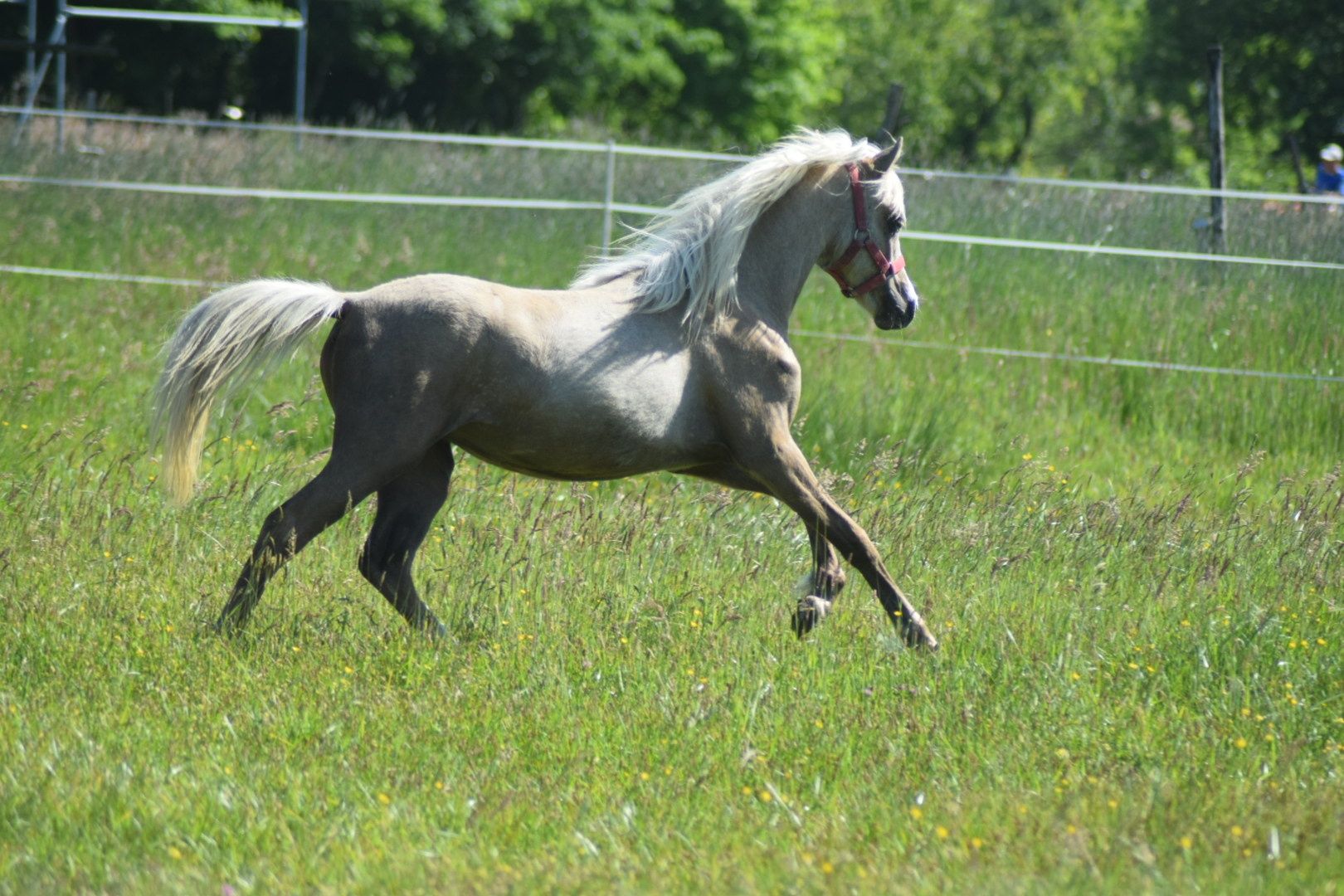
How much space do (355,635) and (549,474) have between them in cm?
86

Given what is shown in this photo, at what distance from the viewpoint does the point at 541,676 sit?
4422mm

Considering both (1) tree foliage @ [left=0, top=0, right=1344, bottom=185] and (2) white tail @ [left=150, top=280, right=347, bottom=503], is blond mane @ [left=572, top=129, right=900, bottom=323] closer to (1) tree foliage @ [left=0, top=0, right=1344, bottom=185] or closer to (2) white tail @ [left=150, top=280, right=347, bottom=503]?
(2) white tail @ [left=150, top=280, right=347, bottom=503]

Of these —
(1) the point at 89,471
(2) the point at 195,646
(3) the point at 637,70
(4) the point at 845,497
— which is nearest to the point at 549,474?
(2) the point at 195,646

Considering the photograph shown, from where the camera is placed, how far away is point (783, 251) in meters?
5.30

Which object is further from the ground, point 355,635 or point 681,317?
point 681,317

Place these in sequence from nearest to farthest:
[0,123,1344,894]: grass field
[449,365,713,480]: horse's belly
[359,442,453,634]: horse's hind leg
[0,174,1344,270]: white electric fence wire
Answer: [0,123,1344,894]: grass field → [449,365,713,480]: horse's belly → [359,442,453,634]: horse's hind leg → [0,174,1344,270]: white electric fence wire

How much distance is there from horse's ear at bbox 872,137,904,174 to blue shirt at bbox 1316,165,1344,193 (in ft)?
41.8

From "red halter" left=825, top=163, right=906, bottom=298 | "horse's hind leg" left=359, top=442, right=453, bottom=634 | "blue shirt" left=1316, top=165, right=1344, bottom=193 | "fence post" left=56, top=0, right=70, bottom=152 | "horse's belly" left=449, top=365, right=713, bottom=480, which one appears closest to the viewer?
"horse's belly" left=449, top=365, right=713, bottom=480

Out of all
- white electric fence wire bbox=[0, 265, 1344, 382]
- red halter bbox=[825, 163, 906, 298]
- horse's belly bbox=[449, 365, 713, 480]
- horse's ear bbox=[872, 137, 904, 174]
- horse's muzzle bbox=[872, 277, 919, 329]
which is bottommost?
white electric fence wire bbox=[0, 265, 1344, 382]

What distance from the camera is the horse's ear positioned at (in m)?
5.26

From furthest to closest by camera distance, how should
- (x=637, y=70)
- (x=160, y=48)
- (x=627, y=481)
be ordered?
(x=637, y=70) < (x=160, y=48) < (x=627, y=481)

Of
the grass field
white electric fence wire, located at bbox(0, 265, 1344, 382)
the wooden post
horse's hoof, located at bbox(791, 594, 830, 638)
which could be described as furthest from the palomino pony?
the wooden post

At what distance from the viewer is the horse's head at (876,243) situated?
5.34 metres

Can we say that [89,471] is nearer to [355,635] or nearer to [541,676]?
[355,635]
